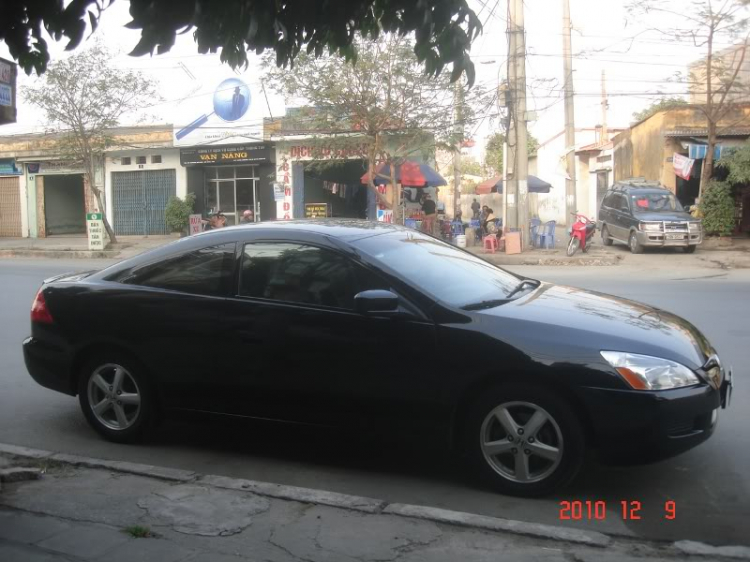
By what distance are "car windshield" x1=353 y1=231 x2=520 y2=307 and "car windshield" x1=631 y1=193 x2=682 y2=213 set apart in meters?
17.9

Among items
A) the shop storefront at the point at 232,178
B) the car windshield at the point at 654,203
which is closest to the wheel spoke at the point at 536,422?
the car windshield at the point at 654,203

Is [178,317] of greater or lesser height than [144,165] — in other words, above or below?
below

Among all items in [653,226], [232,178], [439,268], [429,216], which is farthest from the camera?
[232,178]

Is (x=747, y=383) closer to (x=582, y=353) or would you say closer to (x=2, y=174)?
(x=582, y=353)

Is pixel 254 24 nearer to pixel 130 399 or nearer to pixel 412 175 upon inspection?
pixel 130 399

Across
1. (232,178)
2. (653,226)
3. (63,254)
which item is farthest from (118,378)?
(232,178)

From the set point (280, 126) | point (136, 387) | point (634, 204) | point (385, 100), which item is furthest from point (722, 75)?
point (136, 387)

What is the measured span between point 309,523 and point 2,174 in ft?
114

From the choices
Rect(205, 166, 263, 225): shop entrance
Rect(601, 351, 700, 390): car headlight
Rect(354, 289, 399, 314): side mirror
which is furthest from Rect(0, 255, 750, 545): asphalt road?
Rect(205, 166, 263, 225): shop entrance

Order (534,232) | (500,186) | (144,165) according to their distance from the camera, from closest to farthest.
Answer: (534,232) → (500,186) → (144,165)

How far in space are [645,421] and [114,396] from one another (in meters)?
3.55

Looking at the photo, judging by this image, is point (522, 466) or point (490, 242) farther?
point (490, 242)

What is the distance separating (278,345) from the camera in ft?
15.9

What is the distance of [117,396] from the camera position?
214 inches
